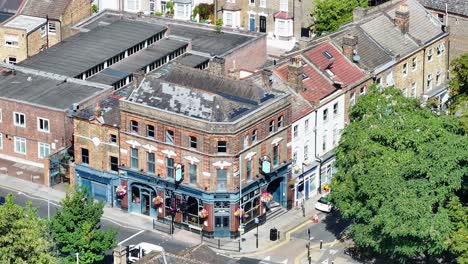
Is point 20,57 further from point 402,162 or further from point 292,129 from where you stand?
point 402,162

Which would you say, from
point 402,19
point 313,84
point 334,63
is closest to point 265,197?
point 313,84

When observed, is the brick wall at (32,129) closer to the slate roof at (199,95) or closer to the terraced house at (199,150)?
the terraced house at (199,150)

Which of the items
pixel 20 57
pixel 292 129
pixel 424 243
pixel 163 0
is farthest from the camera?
pixel 163 0

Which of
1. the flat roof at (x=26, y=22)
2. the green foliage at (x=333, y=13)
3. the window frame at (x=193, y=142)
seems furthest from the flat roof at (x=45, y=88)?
the green foliage at (x=333, y=13)

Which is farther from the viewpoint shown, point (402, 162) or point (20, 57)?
point (20, 57)

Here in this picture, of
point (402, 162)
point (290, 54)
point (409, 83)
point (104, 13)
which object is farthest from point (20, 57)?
point (402, 162)

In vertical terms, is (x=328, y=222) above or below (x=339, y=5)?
below

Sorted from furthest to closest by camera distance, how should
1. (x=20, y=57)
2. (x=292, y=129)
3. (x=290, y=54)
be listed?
(x=20, y=57)
(x=290, y=54)
(x=292, y=129)
